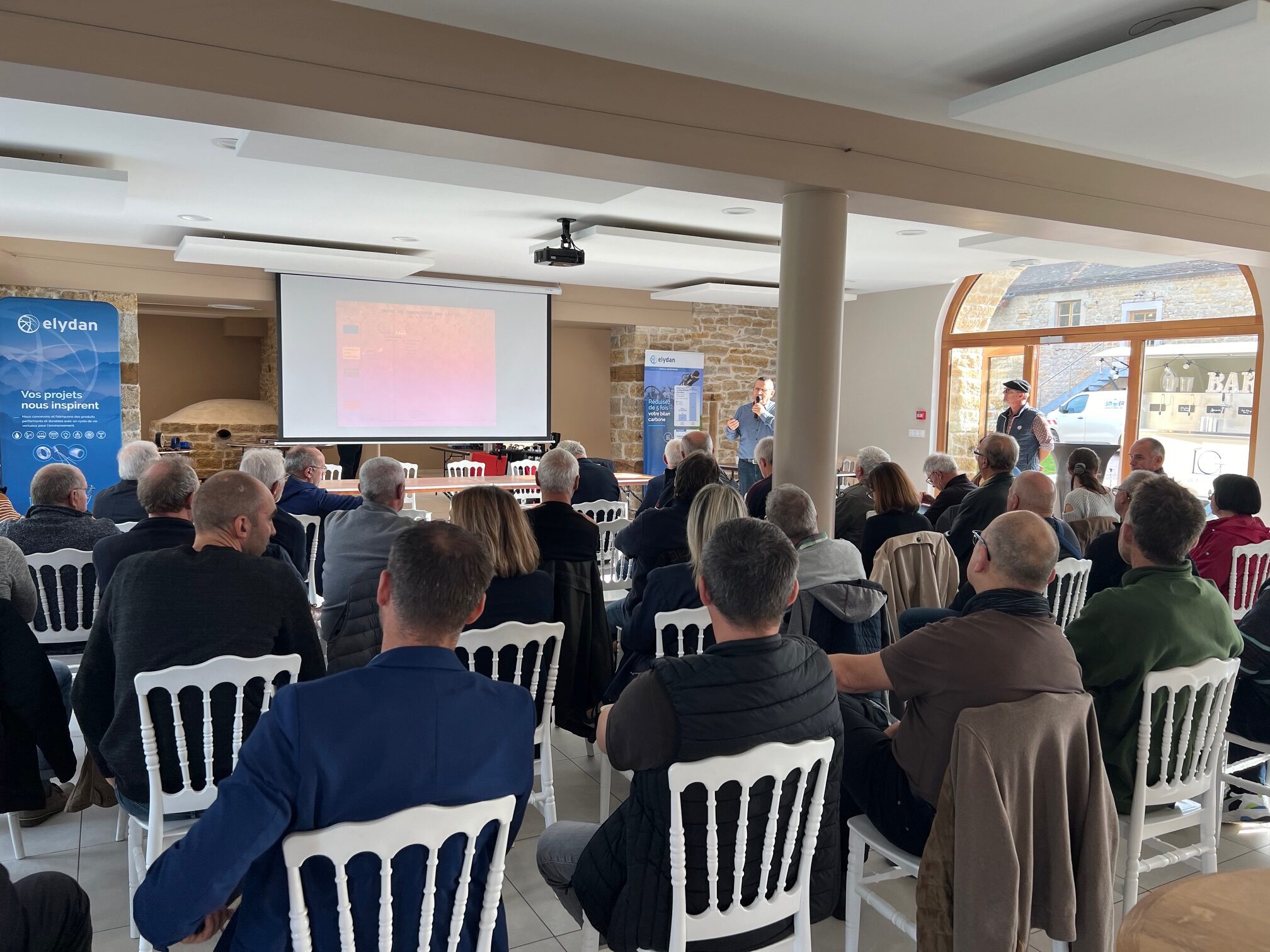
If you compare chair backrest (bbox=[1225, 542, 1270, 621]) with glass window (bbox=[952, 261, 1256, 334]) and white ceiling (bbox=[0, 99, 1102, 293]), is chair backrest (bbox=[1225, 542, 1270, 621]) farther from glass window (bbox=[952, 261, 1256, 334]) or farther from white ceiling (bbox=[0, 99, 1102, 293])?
glass window (bbox=[952, 261, 1256, 334])

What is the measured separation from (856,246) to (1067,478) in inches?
113

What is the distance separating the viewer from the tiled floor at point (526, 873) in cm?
242

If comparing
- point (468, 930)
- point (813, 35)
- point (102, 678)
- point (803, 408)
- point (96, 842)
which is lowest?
point (96, 842)

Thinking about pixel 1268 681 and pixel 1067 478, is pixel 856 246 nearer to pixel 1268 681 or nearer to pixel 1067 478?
pixel 1067 478

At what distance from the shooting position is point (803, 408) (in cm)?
417

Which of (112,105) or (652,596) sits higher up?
(112,105)

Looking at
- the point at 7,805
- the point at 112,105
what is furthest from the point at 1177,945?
the point at 112,105

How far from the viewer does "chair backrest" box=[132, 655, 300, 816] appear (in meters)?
2.01

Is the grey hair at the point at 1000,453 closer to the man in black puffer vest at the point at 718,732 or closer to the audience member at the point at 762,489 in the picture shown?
the audience member at the point at 762,489

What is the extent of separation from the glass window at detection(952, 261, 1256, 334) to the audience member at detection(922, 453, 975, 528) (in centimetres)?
425

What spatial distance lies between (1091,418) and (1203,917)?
863cm

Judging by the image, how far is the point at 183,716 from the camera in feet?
7.11

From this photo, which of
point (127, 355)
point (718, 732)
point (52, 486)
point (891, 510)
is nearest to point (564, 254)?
point (891, 510)

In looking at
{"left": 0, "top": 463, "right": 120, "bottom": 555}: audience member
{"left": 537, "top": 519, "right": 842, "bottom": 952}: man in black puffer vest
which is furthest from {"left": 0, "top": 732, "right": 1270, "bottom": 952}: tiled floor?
{"left": 0, "top": 463, "right": 120, "bottom": 555}: audience member
